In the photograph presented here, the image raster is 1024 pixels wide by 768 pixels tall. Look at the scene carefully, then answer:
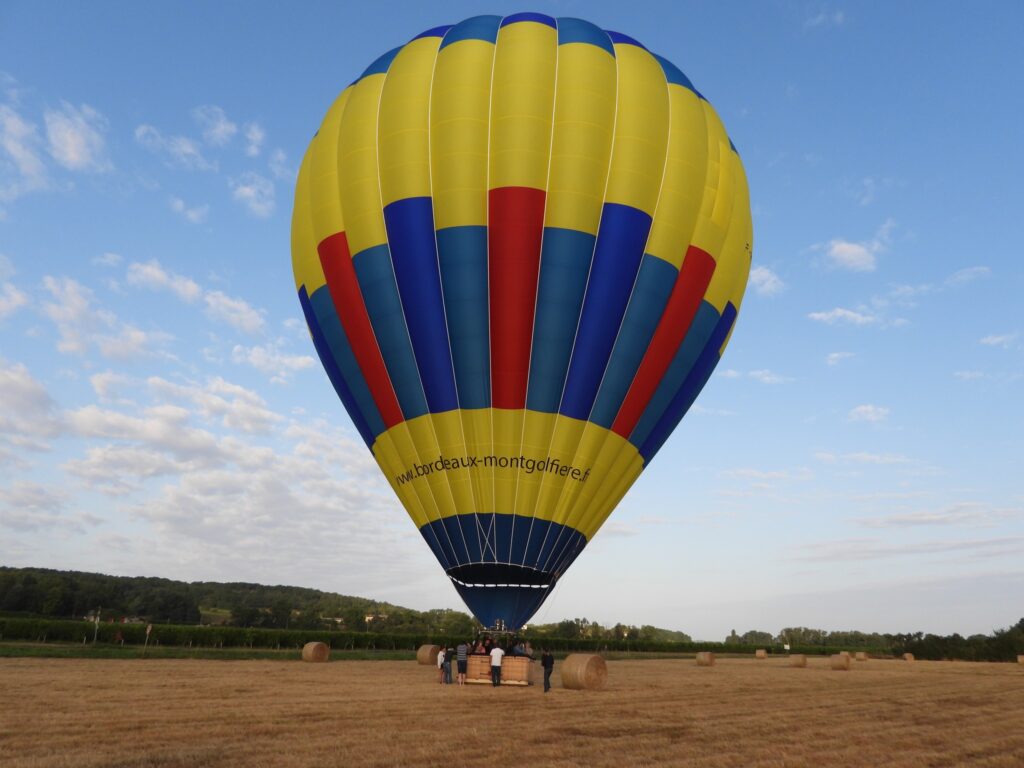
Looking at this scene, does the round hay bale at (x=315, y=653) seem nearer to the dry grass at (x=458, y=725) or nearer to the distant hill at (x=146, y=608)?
the dry grass at (x=458, y=725)

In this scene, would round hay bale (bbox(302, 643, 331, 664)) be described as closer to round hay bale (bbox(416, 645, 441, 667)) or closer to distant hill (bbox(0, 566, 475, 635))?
round hay bale (bbox(416, 645, 441, 667))

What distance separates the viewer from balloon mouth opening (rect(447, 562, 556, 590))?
18.5 metres

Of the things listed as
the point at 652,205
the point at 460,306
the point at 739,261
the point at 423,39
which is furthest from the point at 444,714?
the point at 423,39

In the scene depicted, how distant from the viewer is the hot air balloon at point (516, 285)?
61.8 feet

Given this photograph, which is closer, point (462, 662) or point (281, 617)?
point (462, 662)

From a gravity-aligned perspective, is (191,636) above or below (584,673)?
above

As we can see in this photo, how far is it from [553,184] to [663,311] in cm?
420

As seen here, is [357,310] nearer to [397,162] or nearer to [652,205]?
[397,162]

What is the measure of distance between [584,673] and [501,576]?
2876mm

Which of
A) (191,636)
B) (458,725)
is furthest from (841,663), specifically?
(191,636)

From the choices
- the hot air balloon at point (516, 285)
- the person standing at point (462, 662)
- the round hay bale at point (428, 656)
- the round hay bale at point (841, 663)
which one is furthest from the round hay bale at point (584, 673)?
the round hay bale at point (841, 663)

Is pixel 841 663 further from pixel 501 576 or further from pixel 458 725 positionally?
pixel 458 725

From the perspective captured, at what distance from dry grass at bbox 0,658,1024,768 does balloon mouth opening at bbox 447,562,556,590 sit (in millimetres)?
2371

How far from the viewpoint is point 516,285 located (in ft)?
62.3
